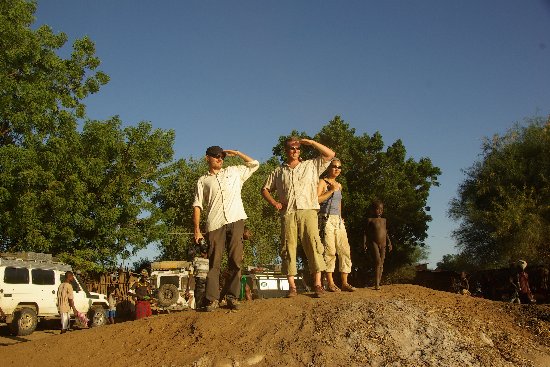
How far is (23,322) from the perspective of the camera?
15102 millimetres

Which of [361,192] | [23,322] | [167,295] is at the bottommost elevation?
[23,322]

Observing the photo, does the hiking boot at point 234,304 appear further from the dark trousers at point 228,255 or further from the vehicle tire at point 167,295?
the vehicle tire at point 167,295

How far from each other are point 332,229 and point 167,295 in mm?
13279

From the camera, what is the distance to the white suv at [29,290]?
49.5ft

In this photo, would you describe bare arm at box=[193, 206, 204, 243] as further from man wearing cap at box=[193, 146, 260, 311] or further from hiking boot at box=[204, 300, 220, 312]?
hiking boot at box=[204, 300, 220, 312]

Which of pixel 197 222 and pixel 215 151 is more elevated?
pixel 215 151

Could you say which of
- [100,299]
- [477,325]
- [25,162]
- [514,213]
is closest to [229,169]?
[477,325]

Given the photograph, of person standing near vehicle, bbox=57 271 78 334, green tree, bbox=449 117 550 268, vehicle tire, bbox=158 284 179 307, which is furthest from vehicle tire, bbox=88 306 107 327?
green tree, bbox=449 117 550 268

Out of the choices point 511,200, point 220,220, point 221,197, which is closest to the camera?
point 220,220

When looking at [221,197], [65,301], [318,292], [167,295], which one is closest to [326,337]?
[318,292]

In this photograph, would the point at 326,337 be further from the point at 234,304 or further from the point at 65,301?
the point at 65,301

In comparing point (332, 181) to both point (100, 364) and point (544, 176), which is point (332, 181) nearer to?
point (100, 364)

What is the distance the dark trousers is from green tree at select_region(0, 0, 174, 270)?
48.8ft

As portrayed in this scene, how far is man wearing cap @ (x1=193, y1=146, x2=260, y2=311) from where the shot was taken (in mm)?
6801
